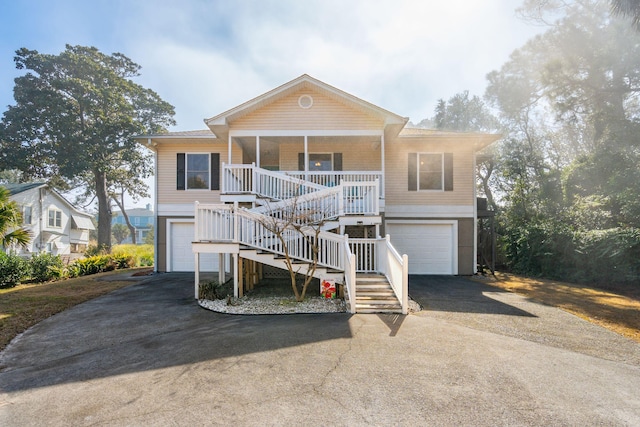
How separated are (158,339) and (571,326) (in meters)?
7.63

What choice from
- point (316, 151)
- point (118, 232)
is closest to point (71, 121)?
point (316, 151)

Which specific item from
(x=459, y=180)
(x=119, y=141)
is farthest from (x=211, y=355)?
(x=119, y=141)

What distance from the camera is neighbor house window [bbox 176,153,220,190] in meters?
12.8

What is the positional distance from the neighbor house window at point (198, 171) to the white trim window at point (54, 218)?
64.6 feet

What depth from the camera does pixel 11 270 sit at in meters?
11.4

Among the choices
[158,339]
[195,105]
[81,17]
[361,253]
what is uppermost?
[81,17]

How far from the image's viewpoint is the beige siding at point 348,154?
41.1 ft

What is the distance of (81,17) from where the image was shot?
9719 mm

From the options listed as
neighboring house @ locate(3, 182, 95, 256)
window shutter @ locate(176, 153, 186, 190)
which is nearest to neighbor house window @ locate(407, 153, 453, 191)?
window shutter @ locate(176, 153, 186, 190)

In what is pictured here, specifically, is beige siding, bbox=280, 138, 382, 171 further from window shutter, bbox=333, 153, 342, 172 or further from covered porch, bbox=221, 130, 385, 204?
window shutter, bbox=333, 153, 342, 172

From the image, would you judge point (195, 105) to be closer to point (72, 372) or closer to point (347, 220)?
point (347, 220)

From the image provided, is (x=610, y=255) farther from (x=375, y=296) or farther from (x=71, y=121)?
(x=71, y=121)

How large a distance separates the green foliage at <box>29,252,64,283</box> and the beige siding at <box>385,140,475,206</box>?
14.1m

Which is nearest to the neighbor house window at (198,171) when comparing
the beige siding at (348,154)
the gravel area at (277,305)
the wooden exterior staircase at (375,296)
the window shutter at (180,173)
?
the window shutter at (180,173)
